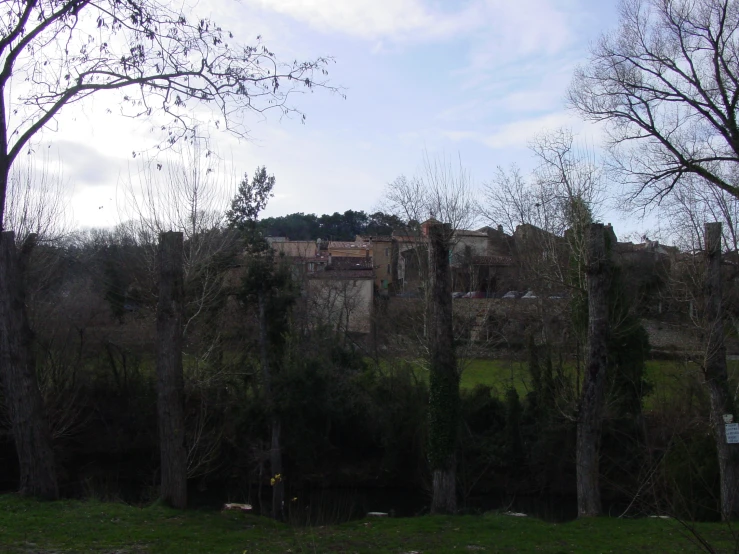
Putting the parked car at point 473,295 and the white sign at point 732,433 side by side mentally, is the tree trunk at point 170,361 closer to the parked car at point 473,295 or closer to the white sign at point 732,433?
the white sign at point 732,433

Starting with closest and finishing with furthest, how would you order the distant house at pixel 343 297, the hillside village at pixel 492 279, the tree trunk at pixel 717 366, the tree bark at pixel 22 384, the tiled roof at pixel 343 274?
the tree bark at pixel 22 384
the tree trunk at pixel 717 366
the hillside village at pixel 492 279
the distant house at pixel 343 297
the tiled roof at pixel 343 274

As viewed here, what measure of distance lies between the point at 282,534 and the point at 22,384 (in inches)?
230

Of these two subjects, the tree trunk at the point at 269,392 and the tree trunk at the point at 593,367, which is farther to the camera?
the tree trunk at the point at 269,392

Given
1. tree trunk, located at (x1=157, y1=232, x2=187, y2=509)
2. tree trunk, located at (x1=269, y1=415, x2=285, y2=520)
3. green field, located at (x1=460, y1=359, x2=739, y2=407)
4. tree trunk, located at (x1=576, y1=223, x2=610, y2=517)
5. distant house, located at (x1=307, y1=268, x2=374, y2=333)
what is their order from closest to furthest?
1. tree trunk, located at (x1=157, y1=232, x2=187, y2=509)
2. tree trunk, located at (x1=576, y1=223, x2=610, y2=517)
3. tree trunk, located at (x1=269, y1=415, x2=285, y2=520)
4. green field, located at (x1=460, y1=359, x2=739, y2=407)
5. distant house, located at (x1=307, y1=268, x2=374, y2=333)

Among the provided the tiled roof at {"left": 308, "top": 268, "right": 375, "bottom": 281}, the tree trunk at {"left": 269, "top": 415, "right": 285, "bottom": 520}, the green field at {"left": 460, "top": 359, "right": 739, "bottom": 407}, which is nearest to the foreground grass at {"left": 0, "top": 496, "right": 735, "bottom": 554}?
the tree trunk at {"left": 269, "top": 415, "right": 285, "bottom": 520}

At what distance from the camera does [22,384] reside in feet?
42.3

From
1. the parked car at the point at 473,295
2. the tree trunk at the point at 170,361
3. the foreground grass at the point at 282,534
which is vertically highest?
the parked car at the point at 473,295

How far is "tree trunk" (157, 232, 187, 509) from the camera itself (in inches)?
538

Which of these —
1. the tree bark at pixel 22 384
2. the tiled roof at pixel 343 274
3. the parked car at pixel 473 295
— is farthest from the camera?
the tiled roof at pixel 343 274

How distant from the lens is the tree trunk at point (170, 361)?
13664 millimetres

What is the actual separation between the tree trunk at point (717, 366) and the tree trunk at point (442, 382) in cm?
606

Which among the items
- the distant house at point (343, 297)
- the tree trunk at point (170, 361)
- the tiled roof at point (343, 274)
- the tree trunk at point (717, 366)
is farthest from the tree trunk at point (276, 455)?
the tree trunk at point (717, 366)

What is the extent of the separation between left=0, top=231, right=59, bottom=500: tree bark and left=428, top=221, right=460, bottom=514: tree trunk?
27.1ft

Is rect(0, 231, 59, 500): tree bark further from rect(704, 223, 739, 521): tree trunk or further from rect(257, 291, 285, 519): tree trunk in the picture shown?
rect(704, 223, 739, 521): tree trunk
